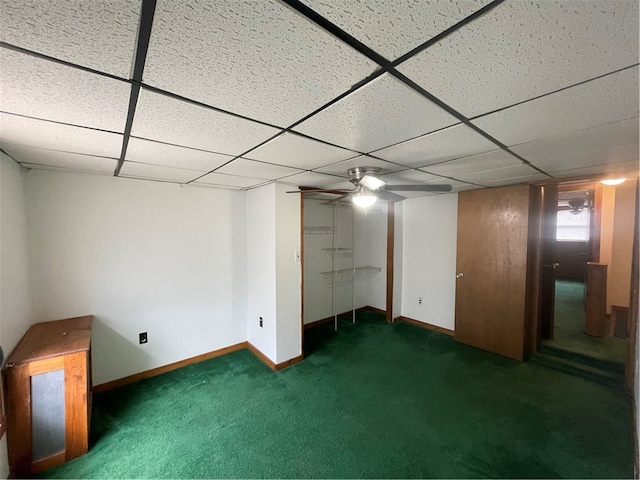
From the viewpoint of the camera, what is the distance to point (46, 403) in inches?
68.6

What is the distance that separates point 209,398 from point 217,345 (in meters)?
0.89

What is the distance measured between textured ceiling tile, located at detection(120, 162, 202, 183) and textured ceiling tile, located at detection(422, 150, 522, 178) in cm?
218

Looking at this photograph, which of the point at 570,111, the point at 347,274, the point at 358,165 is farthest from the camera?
the point at 347,274

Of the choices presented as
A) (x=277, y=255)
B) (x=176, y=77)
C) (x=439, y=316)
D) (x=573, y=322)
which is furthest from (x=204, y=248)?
(x=573, y=322)

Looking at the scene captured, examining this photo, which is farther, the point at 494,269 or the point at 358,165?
the point at 494,269

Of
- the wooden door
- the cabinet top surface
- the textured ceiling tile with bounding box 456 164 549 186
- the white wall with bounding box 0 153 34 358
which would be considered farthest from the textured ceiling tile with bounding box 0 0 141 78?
the wooden door

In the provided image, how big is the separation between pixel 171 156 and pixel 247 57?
1344 millimetres

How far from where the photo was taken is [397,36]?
2.27ft

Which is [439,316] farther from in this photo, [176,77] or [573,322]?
[176,77]

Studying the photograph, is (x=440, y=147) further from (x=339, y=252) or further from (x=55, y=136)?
(x=339, y=252)

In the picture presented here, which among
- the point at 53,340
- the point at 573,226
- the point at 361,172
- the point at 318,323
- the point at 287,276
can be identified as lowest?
the point at 318,323

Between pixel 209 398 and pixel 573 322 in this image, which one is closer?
pixel 209 398

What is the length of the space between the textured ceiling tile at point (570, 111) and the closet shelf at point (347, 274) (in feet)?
11.0

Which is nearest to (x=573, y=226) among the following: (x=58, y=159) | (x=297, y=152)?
(x=297, y=152)
